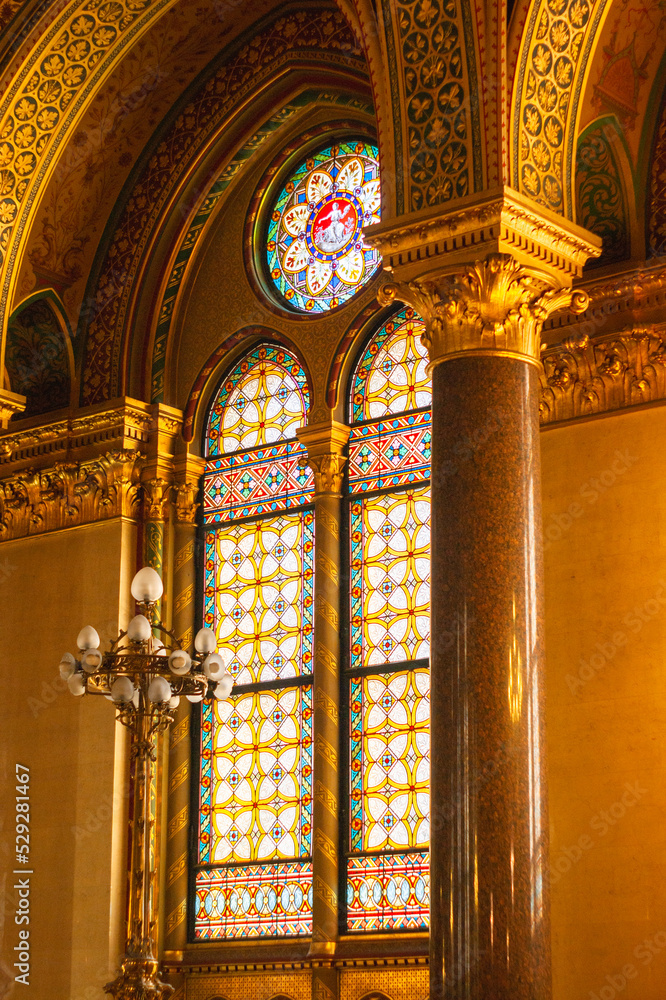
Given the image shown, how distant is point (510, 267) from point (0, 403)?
474 cm

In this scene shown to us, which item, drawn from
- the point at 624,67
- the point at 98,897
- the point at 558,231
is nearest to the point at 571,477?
the point at 558,231

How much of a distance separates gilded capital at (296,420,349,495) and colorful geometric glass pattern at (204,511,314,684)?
1.29 ft

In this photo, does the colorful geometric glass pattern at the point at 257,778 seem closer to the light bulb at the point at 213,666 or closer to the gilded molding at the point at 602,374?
the light bulb at the point at 213,666

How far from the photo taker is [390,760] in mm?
10477

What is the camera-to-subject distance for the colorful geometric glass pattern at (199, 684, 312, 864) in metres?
11.0

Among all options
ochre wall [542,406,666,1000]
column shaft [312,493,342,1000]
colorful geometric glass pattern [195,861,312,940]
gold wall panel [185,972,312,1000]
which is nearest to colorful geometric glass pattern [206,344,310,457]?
column shaft [312,493,342,1000]

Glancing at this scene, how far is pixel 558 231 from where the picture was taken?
7.96 m

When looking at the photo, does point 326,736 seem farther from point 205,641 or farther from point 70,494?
point 70,494

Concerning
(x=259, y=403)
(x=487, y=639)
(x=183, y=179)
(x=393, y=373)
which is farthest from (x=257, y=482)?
(x=487, y=639)

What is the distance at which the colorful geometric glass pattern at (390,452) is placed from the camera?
432 inches

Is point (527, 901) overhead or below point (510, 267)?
below

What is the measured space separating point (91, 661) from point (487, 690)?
8.83ft

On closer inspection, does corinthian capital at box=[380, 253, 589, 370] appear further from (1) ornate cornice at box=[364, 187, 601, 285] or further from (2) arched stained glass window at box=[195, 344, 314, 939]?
(2) arched stained glass window at box=[195, 344, 314, 939]

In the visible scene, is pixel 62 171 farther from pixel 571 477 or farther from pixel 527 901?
pixel 527 901
